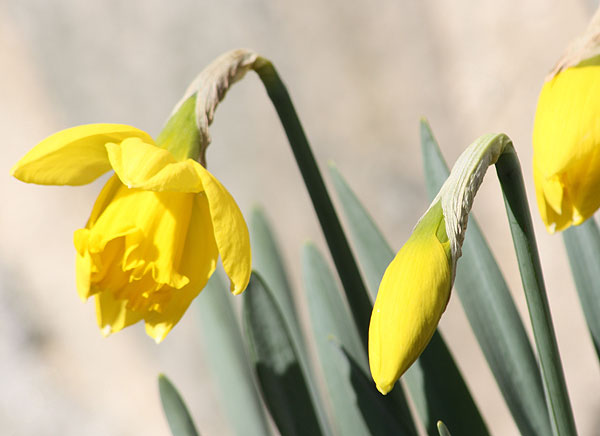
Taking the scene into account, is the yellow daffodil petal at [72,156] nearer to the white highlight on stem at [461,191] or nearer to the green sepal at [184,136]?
the green sepal at [184,136]

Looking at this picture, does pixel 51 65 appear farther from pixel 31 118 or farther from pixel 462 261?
pixel 462 261

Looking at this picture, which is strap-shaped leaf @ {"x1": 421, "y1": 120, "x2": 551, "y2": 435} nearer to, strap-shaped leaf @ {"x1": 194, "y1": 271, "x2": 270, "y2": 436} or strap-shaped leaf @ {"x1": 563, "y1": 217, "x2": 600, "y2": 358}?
strap-shaped leaf @ {"x1": 563, "y1": 217, "x2": 600, "y2": 358}

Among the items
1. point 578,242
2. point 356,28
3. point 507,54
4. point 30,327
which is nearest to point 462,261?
point 578,242

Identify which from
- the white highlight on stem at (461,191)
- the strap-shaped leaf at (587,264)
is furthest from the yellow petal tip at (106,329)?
the strap-shaped leaf at (587,264)

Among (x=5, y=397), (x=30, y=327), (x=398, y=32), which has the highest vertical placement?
(x=398, y=32)

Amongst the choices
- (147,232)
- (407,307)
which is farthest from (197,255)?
(407,307)

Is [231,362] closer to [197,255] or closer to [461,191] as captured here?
[197,255]
